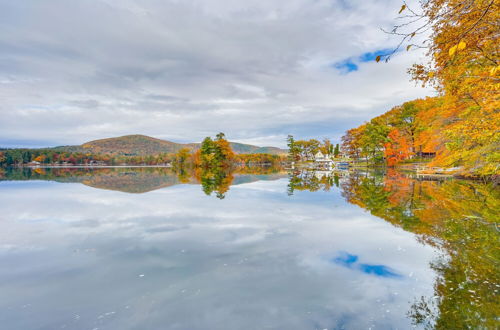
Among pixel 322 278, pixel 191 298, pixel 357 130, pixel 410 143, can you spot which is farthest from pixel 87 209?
pixel 357 130

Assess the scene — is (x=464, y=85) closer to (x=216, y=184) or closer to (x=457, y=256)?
(x=457, y=256)

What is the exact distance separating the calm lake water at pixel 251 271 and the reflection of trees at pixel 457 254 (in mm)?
26

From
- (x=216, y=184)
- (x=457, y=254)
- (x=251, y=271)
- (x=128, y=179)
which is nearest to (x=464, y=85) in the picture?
(x=457, y=254)

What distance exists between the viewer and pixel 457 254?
589cm

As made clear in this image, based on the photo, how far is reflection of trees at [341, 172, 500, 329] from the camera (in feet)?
12.2

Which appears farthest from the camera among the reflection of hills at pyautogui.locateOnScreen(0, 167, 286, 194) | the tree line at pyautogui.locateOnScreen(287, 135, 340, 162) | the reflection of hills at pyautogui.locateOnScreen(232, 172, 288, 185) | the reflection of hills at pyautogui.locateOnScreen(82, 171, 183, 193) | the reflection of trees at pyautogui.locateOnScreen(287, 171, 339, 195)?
the tree line at pyautogui.locateOnScreen(287, 135, 340, 162)

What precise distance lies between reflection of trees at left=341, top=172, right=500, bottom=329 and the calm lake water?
3cm

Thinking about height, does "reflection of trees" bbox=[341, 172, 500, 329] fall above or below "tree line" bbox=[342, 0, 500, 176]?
below

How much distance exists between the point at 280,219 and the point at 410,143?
46489 mm

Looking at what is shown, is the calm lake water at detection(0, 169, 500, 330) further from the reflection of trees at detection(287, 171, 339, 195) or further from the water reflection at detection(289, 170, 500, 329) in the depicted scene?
the reflection of trees at detection(287, 171, 339, 195)

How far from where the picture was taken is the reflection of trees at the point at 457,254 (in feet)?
A: 12.2

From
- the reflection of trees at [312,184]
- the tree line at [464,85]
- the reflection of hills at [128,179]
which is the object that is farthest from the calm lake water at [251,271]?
the reflection of hills at [128,179]

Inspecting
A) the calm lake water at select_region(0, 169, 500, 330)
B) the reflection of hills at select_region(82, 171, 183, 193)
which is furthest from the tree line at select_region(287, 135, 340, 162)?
the calm lake water at select_region(0, 169, 500, 330)

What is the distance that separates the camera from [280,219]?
984cm
